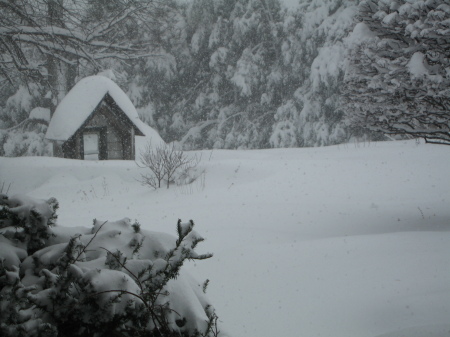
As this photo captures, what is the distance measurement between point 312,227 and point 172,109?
2545 cm

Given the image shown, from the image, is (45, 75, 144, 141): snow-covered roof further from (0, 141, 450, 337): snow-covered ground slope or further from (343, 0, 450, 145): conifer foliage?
(343, 0, 450, 145): conifer foliage

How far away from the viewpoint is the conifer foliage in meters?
5.60

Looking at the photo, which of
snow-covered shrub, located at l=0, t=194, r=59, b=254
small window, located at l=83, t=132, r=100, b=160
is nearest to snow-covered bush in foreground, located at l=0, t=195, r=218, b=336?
snow-covered shrub, located at l=0, t=194, r=59, b=254

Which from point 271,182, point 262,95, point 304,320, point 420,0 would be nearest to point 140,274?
point 304,320

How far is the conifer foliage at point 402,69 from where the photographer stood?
5598 millimetres

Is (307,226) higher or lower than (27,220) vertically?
lower

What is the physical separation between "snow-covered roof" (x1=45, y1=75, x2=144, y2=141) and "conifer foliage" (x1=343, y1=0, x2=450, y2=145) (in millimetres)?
10729

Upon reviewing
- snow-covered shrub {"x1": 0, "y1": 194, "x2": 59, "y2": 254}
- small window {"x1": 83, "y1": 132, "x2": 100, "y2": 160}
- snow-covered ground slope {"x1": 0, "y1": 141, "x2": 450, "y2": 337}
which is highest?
snow-covered shrub {"x1": 0, "y1": 194, "x2": 59, "y2": 254}

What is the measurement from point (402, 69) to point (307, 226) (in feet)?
10.3

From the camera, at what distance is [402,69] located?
601 centimetres

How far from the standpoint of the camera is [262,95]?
28891mm

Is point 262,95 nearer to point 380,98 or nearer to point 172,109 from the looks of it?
point 172,109

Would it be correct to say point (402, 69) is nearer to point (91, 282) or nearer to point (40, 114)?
point (91, 282)

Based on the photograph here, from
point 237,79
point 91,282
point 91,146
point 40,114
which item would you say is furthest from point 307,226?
point 237,79
